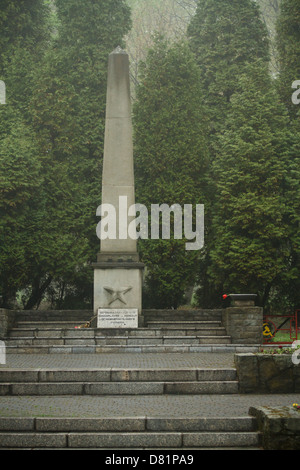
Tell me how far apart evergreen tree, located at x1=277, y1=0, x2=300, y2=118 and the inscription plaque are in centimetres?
1148

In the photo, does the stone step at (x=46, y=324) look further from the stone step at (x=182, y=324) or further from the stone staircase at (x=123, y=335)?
the stone step at (x=182, y=324)

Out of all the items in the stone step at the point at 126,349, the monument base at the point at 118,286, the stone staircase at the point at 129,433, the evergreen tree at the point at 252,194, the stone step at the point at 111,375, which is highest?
the evergreen tree at the point at 252,194

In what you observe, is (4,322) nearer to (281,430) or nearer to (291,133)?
(281,430)

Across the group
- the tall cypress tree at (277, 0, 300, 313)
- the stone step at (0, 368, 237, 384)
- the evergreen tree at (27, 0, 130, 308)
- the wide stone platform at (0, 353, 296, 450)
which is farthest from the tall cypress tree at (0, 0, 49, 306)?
the stone step at (0, 368, 237, 384)

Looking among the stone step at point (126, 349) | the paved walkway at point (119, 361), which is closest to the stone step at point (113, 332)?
the stone step at point (126, 349)

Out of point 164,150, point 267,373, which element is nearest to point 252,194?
point 164,150

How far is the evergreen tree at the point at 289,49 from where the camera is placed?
20.8 meters

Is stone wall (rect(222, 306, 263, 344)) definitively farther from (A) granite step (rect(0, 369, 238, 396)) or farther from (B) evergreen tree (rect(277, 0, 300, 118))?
(B) evergreen tree (rect(277, 0, 300, 118))

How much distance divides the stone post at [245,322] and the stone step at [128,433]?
6947mm

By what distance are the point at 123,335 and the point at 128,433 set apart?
7572 millimetres

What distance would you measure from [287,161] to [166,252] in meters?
5.55

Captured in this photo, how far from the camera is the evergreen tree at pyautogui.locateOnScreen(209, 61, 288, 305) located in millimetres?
18016

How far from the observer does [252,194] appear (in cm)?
1847
